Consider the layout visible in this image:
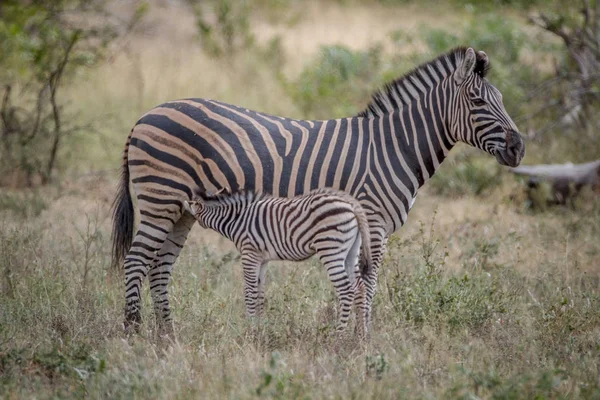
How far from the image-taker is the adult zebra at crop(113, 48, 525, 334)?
22.3 feet

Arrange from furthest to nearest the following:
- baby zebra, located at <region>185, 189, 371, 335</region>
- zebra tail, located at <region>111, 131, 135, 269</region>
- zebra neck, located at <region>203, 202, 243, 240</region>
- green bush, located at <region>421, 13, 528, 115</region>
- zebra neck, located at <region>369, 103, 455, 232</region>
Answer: green bush, located at <region>421, 13, 528, 115</region> → zebra tail, located at <region>111, 131, 135, 269</region> → zebra neck, located at <region>203, 202, 243, 240</region> → zebra neck, located at <region>369, 103, 455, 232</region> → baby zebra, located at <region>185, 189, 371, 335</region>

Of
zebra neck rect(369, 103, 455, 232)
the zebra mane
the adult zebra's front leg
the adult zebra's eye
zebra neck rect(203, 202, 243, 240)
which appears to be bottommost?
the adult zebra's front leg

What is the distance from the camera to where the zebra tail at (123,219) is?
731cm

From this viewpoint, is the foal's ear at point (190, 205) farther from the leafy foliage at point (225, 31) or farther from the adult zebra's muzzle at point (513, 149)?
the leafy foliage at point (225, 31)

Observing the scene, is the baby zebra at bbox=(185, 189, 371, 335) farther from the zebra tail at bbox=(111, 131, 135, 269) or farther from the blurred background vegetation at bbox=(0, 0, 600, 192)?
the blurred background vegetation at bbox=(0, 0, 600, 192)

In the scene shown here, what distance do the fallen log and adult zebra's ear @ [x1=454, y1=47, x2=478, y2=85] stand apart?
4418 mm

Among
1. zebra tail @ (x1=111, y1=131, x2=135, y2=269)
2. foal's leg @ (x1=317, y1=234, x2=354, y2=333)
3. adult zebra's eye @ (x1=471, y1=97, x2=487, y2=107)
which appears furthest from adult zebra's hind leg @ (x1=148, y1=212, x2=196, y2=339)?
adult zebra's eye @ (x1=471, y1=97, x2=487, y2=107)

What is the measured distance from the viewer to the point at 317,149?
6.95m

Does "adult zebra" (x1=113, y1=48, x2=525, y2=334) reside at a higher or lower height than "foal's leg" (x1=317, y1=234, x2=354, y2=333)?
higher

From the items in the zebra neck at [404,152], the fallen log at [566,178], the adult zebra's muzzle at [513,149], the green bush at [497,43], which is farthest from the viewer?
the green bush at [497,43]

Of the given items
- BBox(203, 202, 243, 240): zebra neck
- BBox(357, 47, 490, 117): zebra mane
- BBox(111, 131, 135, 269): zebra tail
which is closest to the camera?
BBox(203, 202, 243, 240): zebra neck

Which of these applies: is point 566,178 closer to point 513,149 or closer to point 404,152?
point 513,149

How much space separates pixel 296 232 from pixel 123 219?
1.80 m

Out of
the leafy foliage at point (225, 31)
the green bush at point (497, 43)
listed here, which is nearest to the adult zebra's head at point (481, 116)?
the green bush at point (497, 43)
